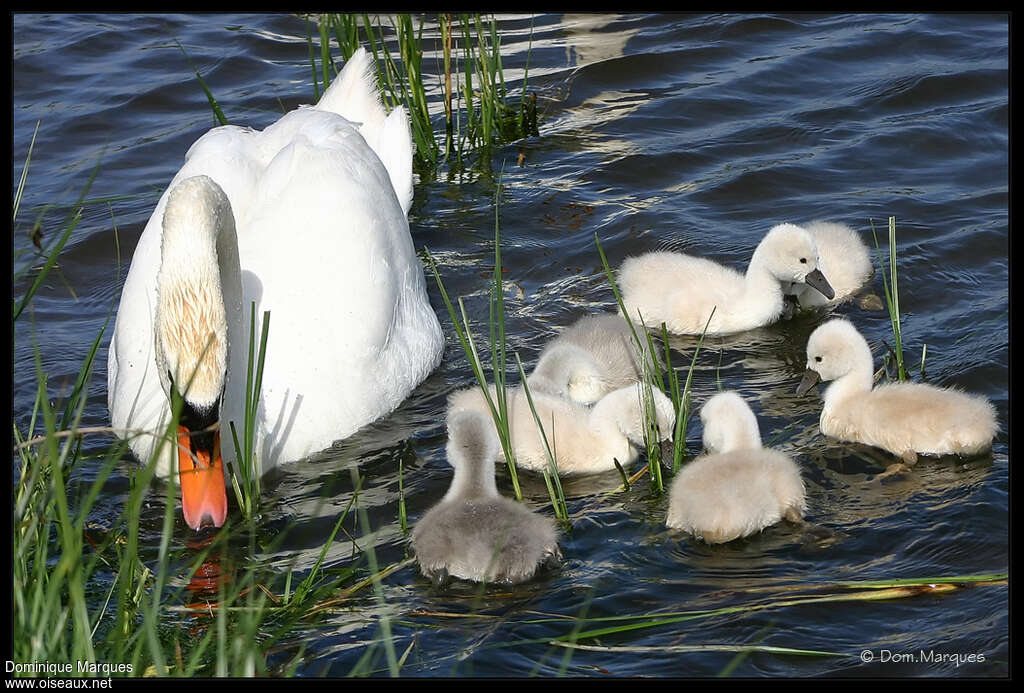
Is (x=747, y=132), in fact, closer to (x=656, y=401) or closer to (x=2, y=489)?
(x=656, y=401)

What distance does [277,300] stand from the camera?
5.55m

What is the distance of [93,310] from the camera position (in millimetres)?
7320

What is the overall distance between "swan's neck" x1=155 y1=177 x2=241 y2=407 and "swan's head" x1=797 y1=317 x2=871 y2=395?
8.02 feet

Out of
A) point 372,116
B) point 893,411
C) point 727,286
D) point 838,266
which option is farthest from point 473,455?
point 372,116

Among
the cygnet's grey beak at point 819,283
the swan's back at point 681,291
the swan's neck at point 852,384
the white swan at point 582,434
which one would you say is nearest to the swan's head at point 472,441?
the white swan at point 582,434

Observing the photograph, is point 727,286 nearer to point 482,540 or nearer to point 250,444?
point 482,540

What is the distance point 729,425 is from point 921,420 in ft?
2.53

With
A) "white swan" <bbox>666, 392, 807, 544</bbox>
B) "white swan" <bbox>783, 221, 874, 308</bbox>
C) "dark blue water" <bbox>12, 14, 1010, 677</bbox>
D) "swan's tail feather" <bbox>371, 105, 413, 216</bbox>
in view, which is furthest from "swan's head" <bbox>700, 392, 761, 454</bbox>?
"swan's tail feather" <bbox>371, 105, 413, 216</bbox>

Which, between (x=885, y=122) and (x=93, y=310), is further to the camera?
(x=885, y=122)

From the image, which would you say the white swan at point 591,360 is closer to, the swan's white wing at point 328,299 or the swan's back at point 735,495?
the swan's white wing at point 328,299

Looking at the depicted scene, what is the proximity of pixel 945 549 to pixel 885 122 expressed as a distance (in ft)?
16.2

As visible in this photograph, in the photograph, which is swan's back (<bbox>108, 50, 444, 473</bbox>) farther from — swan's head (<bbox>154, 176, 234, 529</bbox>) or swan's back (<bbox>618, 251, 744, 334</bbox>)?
swan's back (<bbox>618, 251, 744, 334</bbox>)

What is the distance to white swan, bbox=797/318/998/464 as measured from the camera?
4891 millimetres
